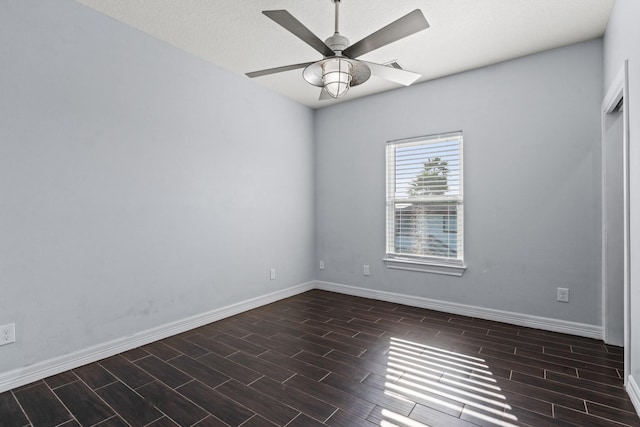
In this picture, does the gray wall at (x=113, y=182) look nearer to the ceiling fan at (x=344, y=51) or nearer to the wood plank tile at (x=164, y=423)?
the wood plank tile at (x=164, y=423)

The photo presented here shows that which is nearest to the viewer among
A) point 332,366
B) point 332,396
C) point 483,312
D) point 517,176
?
point 332,396

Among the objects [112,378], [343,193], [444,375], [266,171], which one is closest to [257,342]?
[112,378]

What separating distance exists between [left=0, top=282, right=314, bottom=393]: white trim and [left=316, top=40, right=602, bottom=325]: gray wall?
1.81 meters

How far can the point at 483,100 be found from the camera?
3.38 metres

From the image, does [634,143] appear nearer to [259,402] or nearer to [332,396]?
[332,396]

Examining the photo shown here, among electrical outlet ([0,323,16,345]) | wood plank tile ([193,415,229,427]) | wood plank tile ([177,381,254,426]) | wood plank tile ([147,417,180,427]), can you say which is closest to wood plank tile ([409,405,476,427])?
wood plank tile ([177,381,254,426])

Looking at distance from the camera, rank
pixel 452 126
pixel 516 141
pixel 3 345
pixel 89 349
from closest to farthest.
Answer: pixel 3 345, pixel 89 349, pixel 516 141, pixel 452 126

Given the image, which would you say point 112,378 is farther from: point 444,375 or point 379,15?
point 379,15

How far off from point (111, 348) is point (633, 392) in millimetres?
3515

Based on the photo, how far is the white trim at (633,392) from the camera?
178 cm

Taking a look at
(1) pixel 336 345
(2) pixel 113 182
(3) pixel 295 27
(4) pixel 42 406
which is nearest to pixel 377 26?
(3) pixel 295 27

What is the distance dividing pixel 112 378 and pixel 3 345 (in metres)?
0.68

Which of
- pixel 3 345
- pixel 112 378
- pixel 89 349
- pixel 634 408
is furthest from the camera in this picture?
pixel 89 349

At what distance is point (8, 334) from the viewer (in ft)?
6.77
